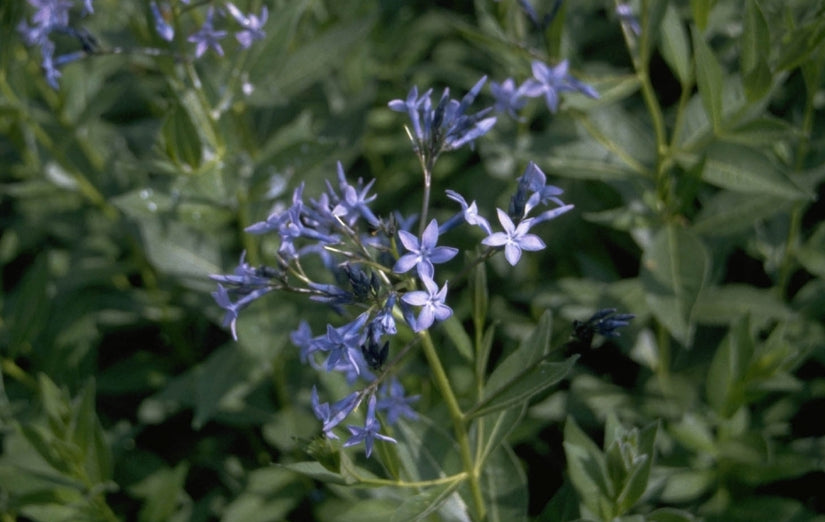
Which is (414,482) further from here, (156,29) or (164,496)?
(156,29)

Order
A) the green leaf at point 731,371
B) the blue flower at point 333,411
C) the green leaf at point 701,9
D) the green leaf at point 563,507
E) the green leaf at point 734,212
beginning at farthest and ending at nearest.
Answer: the green leaf at point 734,212
the green leaf at point 731,371
the green leaf at point 701,9
the green leaf at point 563,507
the blue flower at point 333,411

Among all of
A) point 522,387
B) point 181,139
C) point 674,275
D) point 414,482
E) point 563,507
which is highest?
point 181,139

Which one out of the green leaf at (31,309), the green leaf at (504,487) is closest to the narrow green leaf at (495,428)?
the green leaf at (504,487)

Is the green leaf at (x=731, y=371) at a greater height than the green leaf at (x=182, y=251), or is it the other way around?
the green leaf at (x=182, y=251)

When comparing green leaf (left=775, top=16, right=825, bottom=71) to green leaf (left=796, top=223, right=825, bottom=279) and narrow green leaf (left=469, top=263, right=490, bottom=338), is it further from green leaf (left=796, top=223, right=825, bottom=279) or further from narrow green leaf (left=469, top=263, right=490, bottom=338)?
narrow green leaf (left=469, top=263, right=490, bottom=338)

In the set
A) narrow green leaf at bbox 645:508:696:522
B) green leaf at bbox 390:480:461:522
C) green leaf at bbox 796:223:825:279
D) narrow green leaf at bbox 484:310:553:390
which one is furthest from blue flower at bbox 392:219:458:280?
green leaf at bbox 796:223:825:279

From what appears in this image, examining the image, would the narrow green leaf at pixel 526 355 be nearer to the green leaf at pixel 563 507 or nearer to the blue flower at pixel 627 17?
the green leaf at pixel 563 507

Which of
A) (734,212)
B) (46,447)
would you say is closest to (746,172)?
(734,212)
